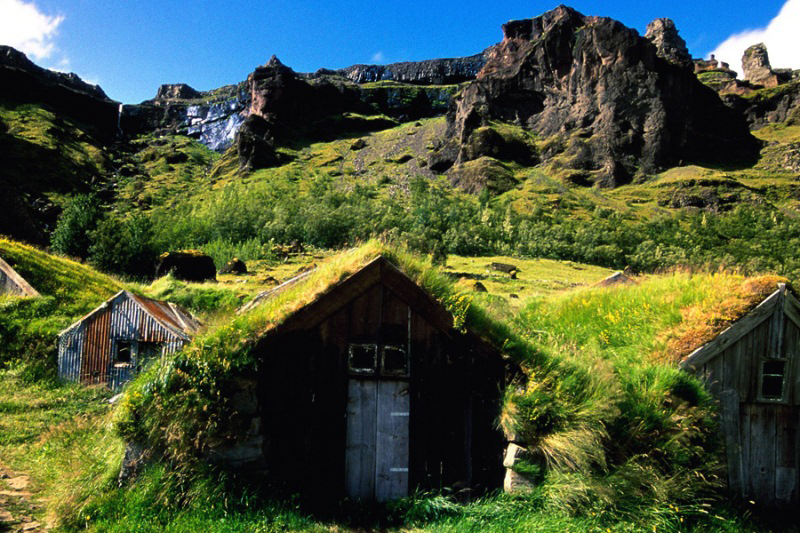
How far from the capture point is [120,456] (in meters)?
6.96

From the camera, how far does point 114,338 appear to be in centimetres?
1738

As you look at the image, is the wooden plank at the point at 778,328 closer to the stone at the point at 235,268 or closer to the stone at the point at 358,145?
the stone at the point at 235,268

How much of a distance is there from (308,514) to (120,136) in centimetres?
20446

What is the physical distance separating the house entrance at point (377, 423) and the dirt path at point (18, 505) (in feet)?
13.4

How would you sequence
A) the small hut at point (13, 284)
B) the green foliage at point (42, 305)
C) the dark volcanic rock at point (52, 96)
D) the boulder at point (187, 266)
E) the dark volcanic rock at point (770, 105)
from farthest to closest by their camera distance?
the dark volcanic rock at point (52, 96) < the dark volcanic rock at point (770, 105) < the boulder at point (187, 266) < the small hut at point (13, 284) < the green foliage at point (42, 305)

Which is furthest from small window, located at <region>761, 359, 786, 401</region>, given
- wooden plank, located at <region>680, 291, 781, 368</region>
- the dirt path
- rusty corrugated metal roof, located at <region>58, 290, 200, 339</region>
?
rusty corrugated metal roof, located at <region>58, 290, 200, 339</region>

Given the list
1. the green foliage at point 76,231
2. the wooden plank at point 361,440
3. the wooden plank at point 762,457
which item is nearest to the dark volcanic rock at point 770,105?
the green foliage at point 76,231

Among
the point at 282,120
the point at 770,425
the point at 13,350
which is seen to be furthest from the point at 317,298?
the point at 282,120

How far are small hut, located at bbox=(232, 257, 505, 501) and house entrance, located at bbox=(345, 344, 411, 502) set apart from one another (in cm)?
2

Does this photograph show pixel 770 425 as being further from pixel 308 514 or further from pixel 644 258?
pixel 644 258

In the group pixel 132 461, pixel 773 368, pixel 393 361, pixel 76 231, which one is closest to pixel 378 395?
pixel 393 361

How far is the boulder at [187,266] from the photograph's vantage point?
43406mm

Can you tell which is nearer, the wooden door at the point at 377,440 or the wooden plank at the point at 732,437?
the wooden door at the point at 377,440

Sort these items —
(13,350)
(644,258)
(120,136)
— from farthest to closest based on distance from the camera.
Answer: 1. (120,136)
2. (644,258)
3. (13,350)
